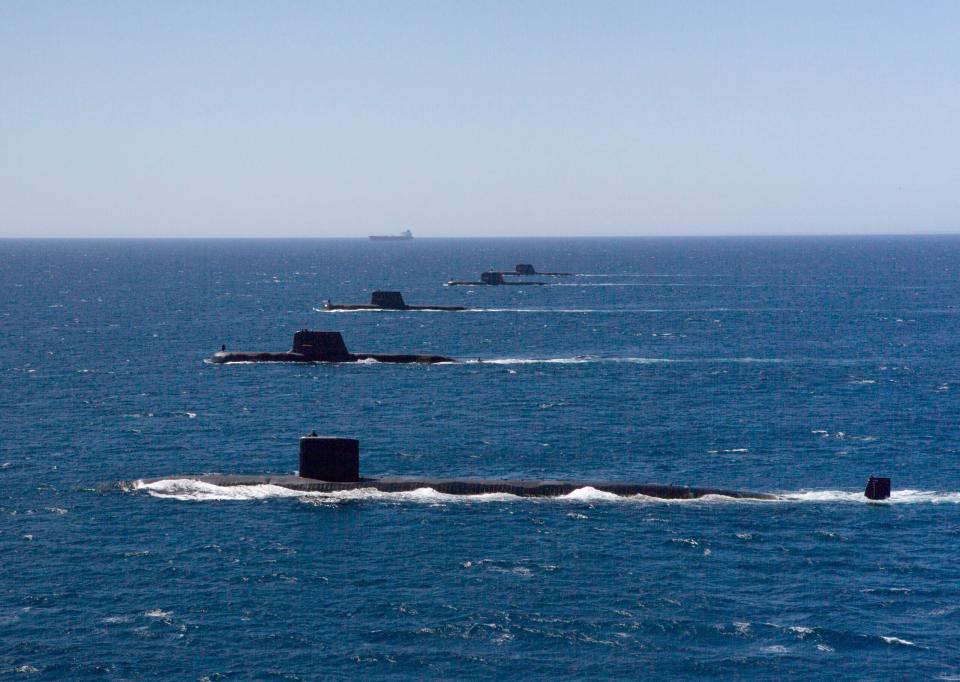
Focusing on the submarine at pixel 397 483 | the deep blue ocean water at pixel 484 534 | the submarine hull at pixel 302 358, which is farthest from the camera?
the submarine hull at pixel 302 358

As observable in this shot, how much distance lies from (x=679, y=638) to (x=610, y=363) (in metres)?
85.9

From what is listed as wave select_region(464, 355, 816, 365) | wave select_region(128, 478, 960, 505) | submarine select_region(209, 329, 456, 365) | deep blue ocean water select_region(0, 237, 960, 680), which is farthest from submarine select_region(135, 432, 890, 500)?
submarine select_region(209, 329, 456, 365)

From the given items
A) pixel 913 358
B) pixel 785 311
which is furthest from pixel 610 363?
pixel 785 311

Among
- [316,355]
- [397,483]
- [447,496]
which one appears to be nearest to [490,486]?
[447,496]

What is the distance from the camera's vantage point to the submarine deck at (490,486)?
68.9 m

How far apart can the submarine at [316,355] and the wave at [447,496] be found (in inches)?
2479

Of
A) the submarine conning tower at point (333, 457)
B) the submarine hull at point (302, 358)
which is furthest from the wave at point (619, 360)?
the submarine conning tower at point (333, 457)

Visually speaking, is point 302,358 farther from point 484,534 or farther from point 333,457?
point 484,534

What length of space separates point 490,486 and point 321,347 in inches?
2661

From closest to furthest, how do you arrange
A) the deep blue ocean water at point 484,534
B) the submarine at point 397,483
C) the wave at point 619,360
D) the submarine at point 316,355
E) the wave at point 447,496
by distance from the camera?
the deep blue ocean water at point 484,534, the wave at point 447,496, the submarine at point 397,483, the wave at point 619,360, the submarine at point 316,355

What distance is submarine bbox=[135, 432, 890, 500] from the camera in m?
68.9

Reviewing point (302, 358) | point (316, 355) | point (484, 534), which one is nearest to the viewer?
point (484, 534)

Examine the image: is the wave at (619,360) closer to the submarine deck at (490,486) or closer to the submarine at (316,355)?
the submarine at (316,355)

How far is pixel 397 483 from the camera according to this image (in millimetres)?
70500
